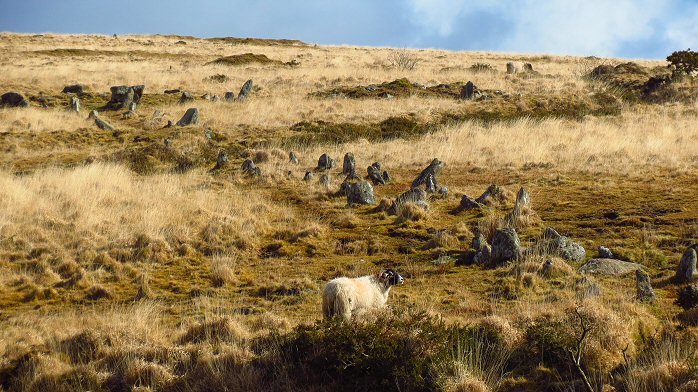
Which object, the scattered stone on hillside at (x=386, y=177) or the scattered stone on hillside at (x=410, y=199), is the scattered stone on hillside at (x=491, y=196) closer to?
the scattered stone on hillside at (x=410, y=199)

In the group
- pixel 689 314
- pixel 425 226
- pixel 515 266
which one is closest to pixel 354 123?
pixel 425 226

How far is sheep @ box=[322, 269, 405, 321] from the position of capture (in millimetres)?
8477

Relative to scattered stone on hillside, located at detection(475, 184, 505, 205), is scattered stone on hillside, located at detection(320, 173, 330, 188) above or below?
above

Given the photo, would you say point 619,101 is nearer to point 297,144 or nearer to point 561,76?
point 561,76

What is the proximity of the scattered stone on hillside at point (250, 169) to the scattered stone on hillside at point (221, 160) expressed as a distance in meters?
0.92

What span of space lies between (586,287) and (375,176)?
31.0ft

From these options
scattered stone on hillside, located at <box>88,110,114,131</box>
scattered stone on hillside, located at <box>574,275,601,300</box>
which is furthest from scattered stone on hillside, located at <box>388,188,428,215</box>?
scattered stone on hillside, located at <box>88,110,114,131</box>

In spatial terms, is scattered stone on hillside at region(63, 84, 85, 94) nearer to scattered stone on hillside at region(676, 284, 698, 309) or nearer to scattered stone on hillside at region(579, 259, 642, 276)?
scattered stone on hillside at region(579, 259, 642, 276)

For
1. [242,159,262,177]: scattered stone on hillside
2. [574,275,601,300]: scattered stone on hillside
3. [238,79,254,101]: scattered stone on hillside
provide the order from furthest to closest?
[238,79,254,101]: scattered stone on hillside
[242,159,262,177]: scattered stone on hillside
[574,275,601,300]: scattered stone on hillside

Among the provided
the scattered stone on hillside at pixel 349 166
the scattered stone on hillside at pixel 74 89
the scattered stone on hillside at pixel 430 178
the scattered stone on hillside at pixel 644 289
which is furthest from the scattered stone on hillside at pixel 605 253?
the scattered stone on hillside at pixel 74 89

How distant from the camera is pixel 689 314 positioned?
8.52 m

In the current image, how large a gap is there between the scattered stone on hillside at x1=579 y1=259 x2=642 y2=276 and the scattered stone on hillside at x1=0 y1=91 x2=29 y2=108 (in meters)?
25.3

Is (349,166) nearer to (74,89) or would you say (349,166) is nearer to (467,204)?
(467,204)

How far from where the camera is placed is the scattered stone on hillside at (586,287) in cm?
951
